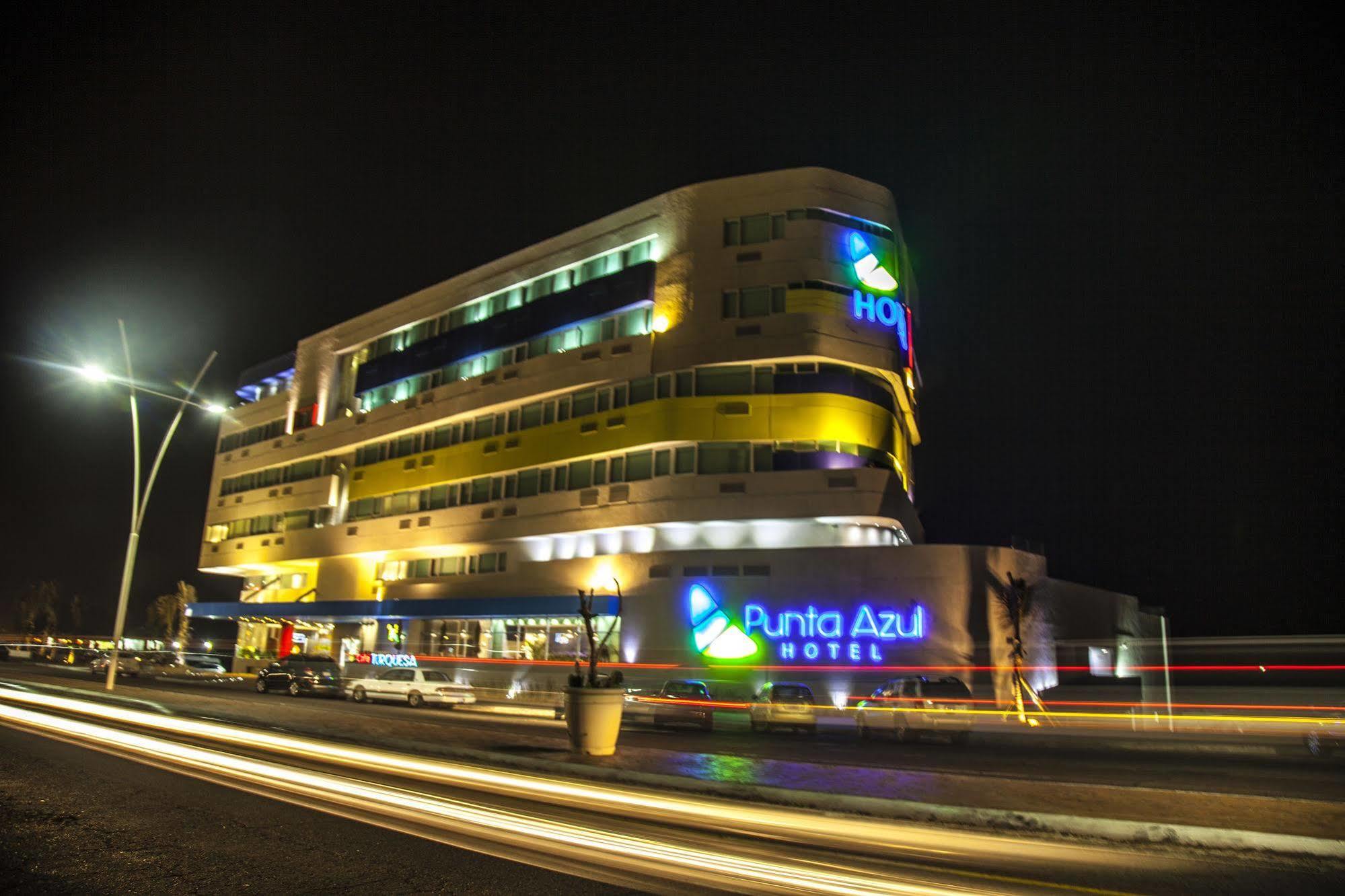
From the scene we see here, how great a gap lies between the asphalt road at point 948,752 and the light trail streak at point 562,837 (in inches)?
154

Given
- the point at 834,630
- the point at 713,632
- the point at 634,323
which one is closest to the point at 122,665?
the point at 634,323

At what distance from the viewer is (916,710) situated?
22.5m

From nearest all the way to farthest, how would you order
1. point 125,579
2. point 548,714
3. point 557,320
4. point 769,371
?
point 125,579 → point 548,714 → point 769,371 → point 557,320

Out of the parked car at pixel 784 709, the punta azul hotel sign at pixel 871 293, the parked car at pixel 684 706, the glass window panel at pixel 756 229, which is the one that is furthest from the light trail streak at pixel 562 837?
the glass window panel at pixel 756 229

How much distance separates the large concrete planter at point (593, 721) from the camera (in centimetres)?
1386

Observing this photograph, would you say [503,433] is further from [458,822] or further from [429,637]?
[458,822]

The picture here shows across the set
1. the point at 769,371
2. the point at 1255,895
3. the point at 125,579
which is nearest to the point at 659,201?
the point at 769,371

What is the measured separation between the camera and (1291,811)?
8883 millimetres

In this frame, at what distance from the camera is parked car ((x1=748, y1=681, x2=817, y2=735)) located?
24828mm

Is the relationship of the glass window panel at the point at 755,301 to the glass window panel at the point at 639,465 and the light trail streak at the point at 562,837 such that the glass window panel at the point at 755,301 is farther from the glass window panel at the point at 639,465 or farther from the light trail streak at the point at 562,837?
the light trail streak at the point at 562,837

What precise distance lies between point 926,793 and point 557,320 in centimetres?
3937

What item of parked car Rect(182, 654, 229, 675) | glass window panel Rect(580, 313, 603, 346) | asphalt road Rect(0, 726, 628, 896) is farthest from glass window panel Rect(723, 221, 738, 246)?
parked car Rect(182, 654, 229, 675)

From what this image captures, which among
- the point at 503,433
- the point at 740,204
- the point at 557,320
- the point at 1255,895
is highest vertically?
the point at 740,204

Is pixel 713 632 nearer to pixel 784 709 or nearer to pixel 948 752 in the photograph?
pixel 784 709
